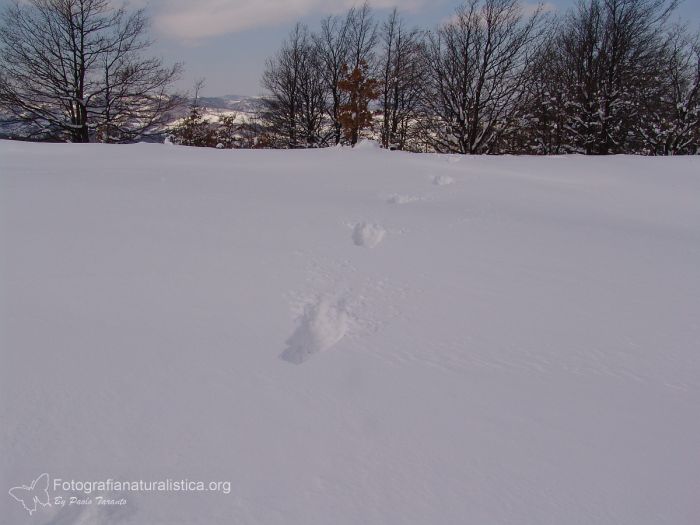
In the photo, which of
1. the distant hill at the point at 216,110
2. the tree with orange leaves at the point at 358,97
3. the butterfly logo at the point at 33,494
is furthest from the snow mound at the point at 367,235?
the distant hill at the point at 216,110

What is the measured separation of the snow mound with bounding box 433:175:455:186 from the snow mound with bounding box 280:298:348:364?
297 cm

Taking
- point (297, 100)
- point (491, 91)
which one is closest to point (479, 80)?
point (491, 91)

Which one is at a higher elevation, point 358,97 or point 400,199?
point 358,97

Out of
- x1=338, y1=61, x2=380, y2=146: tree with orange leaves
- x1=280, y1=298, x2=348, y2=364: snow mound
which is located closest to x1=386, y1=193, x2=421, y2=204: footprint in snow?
x1=280, y1=298, x2=348, y2=364: snow mound

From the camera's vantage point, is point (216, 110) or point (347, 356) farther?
point (216, 110)

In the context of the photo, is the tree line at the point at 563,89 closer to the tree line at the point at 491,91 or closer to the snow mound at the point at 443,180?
the tree line at the point at 491,91

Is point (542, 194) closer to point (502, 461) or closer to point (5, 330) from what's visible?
point (502, 461)

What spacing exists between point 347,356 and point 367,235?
5.14ft

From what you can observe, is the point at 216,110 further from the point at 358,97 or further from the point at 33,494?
the point at 33,494

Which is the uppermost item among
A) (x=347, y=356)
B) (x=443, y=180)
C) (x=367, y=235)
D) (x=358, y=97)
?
(x=358, y=97)

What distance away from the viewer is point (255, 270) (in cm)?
297

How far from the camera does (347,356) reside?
2.25 m

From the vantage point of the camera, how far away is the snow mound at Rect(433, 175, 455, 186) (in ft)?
16.9

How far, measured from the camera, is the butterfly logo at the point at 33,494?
4.54 ft
